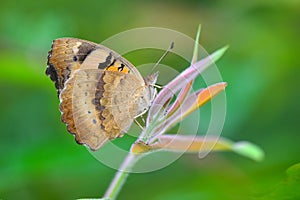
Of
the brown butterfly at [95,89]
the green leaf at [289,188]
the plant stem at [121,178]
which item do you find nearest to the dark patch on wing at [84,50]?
the brown butterfly at [95,89]

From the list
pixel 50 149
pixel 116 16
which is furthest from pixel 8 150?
pixel 116 16

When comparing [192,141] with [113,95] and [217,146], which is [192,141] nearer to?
[217,146]

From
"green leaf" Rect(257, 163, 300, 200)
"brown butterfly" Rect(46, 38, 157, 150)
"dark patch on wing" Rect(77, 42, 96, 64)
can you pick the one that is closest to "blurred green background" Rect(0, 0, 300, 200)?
"brown butterfly" Rect(46, 38, 157, 150)

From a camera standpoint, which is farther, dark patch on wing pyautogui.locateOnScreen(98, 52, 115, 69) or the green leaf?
dark patch on wing pyautogui.locateOnScreen(98, 52, 115, 69)

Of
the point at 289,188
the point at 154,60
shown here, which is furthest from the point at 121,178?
the point at 154,60

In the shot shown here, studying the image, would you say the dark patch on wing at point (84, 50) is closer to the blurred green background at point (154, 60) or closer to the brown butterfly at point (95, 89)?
the brown butterfly at point (95, 89)

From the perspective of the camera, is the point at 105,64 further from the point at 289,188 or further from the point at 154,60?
the point at 154,60

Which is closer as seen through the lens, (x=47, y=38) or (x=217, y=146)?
(x=217, y=146)

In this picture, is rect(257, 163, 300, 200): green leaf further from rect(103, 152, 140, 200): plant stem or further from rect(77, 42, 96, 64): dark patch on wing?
rect(77, 42, 96, 64): dark patch on wing
